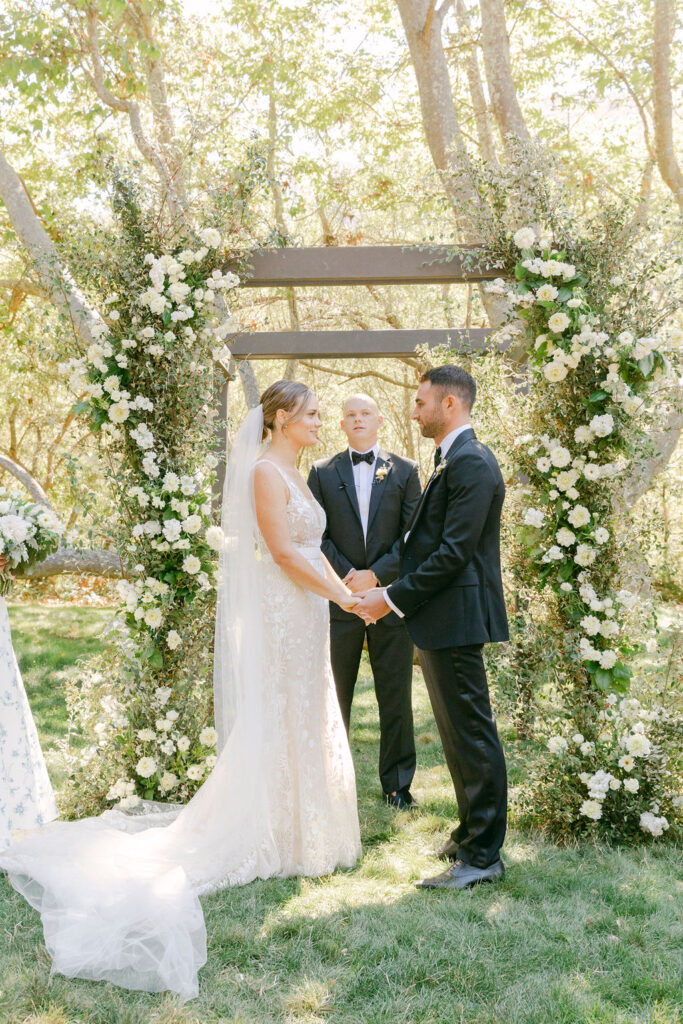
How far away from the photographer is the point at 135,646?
4.35 m

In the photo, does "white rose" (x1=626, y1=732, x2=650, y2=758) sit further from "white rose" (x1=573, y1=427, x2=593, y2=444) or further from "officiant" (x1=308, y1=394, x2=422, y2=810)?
"white rose" (x1=573, y1=427, x2=593, y2=444)

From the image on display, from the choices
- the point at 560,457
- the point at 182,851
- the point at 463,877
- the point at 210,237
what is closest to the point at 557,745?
the point at 463,877

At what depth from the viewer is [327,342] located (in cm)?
490

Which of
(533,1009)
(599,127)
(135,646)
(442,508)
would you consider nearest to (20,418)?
(599,127)

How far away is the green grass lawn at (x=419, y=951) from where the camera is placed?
8.52 ft

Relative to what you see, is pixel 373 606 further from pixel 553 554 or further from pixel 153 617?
pixel 153 617

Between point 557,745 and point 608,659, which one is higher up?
point 608,659

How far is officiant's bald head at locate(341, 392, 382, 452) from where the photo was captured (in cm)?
488

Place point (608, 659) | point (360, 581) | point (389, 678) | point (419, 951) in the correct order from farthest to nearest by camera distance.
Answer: point (389, 678), point (360, 581), point (608, 659), point (419, 951)

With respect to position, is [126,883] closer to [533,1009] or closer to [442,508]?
[533,1009]

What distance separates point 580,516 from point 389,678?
4.68 feet

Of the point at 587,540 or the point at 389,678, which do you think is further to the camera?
the point at 389,678

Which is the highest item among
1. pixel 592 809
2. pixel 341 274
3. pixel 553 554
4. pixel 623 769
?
pixel 341 274

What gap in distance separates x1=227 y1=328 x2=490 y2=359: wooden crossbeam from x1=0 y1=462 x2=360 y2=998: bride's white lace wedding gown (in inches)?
47.4
